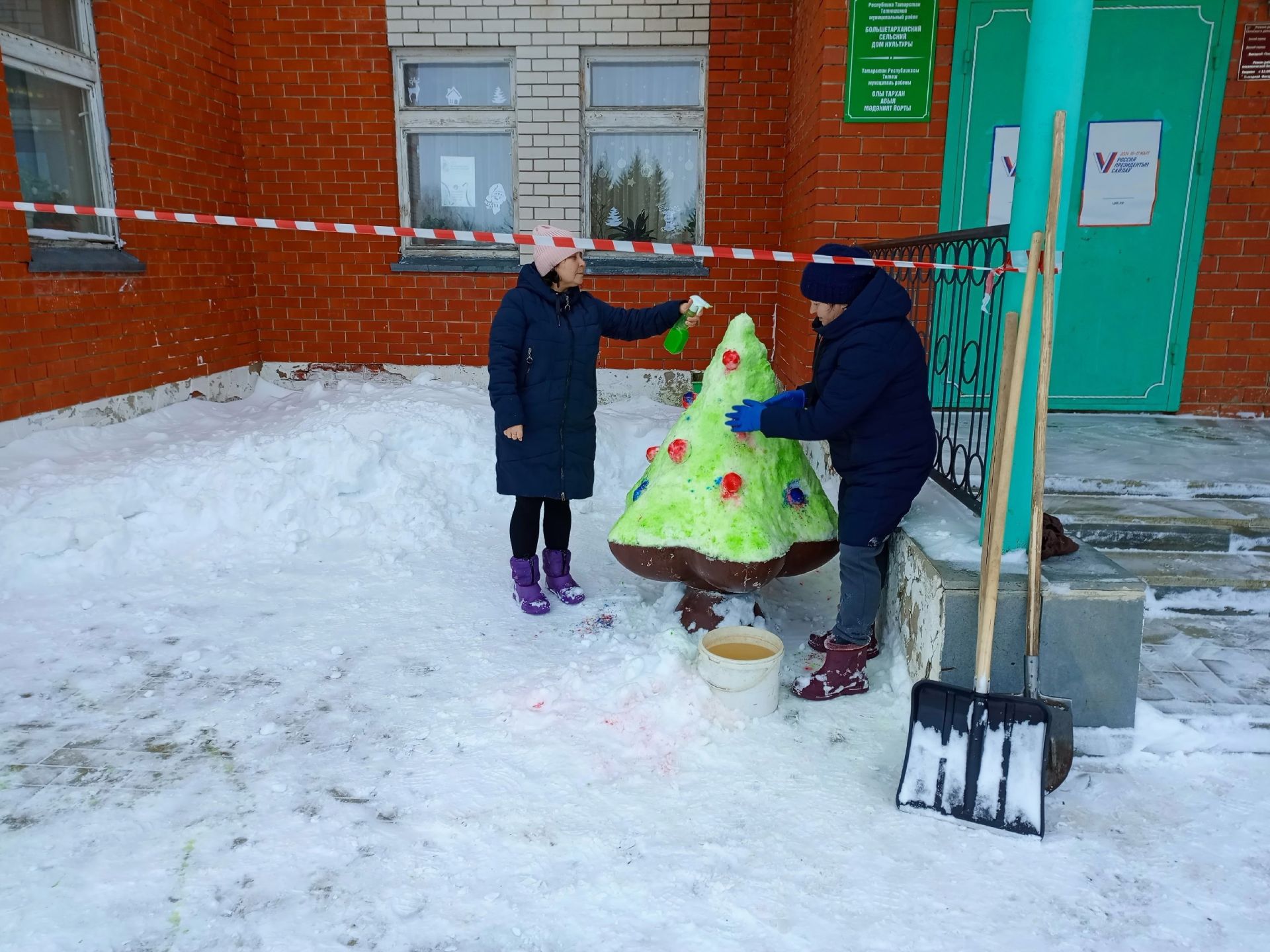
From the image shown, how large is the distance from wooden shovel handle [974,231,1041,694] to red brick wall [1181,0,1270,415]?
3.82 metres

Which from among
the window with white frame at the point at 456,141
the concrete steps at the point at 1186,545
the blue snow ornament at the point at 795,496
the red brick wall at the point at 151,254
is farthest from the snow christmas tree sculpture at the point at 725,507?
the window with white frame at the point at 456,141

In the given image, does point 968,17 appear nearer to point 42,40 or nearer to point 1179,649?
point 1179,649

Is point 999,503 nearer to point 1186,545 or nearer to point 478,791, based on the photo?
point 478,791

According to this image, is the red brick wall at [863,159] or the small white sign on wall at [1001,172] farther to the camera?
the small white sign on wall at [1001,172]

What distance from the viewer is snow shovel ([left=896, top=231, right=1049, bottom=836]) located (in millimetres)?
2377

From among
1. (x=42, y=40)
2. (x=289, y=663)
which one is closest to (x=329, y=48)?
(x=42, y=40)

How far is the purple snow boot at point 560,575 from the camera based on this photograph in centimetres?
401

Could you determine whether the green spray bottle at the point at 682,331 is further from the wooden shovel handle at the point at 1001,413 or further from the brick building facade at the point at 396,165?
the brick building facade at the point at 396,165

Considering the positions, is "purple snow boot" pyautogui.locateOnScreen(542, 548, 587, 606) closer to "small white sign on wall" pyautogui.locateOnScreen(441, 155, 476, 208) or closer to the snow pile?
the snow pile

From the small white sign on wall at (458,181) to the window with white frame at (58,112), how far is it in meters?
2.54

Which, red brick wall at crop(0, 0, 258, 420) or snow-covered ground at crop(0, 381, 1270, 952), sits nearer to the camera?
snow-covered ground at crop(0, 381, 1270, 952)

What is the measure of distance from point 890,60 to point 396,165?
420 centimetres

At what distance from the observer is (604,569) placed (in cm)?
445

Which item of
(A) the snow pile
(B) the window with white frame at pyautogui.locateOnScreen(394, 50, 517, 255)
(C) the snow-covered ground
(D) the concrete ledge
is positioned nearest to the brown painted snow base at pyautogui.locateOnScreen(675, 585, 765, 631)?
(C) the snow-covered ground
